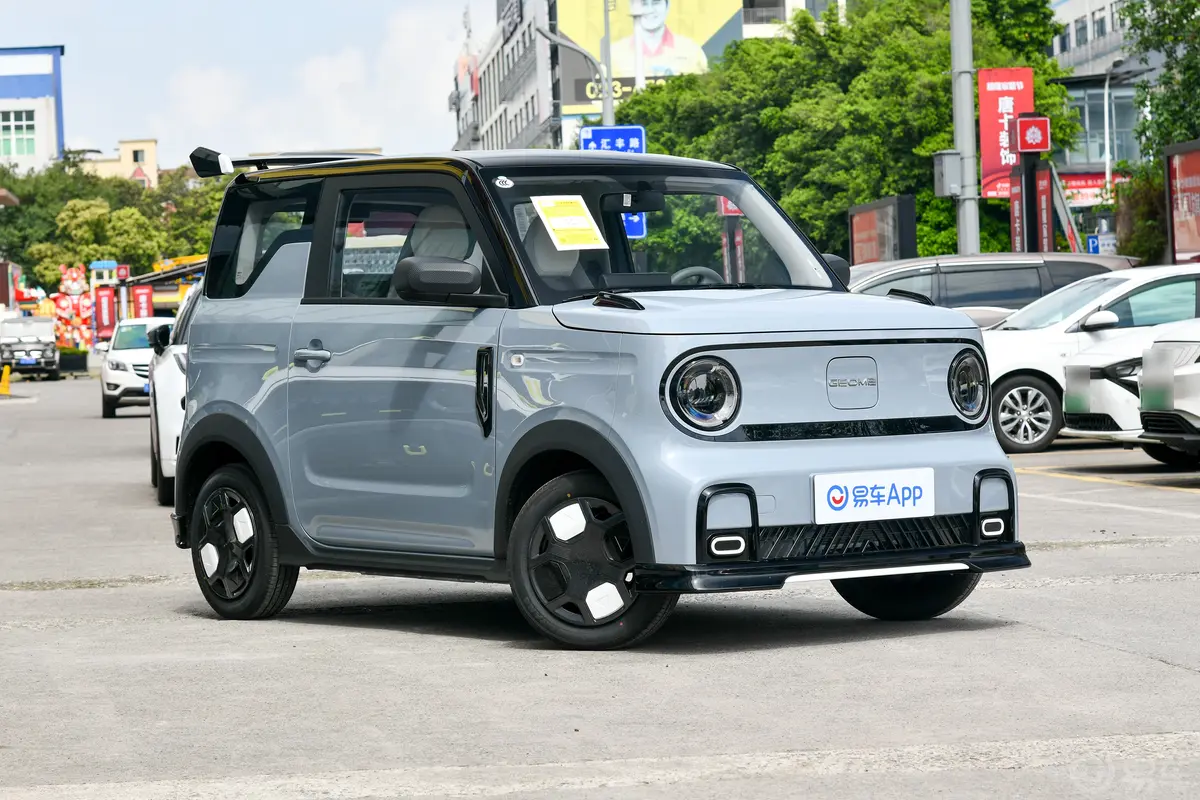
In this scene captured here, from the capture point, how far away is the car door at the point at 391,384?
7781mm

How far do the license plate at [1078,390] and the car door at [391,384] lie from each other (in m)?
9.49

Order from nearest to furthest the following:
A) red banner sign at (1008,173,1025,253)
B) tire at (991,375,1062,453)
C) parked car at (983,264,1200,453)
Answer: parked car at (983,264,1200,453)
tire at (991,375,1062,453)
red banner sign at (1008,173,1025,253)

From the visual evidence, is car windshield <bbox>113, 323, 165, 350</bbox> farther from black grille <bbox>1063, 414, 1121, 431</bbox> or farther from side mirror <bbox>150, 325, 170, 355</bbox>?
black grille <bbox>1063, 414, 1121, 431</bbox>

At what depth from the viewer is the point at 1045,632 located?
25.4 ft

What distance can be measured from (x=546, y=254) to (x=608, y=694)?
191 cm

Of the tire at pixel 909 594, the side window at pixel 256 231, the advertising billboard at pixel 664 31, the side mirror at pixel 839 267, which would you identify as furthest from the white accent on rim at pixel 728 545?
the advertising billboard at pixel 664 31

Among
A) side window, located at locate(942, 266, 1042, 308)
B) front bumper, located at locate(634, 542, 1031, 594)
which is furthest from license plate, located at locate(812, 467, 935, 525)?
side window, located at locate(942, 266, 1042, 308)

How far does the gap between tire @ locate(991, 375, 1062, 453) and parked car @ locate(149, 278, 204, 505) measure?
24.5 ft

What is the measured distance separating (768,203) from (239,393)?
7.67 feet

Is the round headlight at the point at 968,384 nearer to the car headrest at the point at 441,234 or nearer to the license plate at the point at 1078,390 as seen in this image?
the car headrest at the point at 441,234

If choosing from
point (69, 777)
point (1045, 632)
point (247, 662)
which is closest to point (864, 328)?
point (1045, 632)

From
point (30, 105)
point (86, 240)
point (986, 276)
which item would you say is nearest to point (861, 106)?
point (986, 276)

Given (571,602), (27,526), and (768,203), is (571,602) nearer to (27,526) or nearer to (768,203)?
(768,203)

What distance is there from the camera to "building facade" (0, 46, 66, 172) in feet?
528
